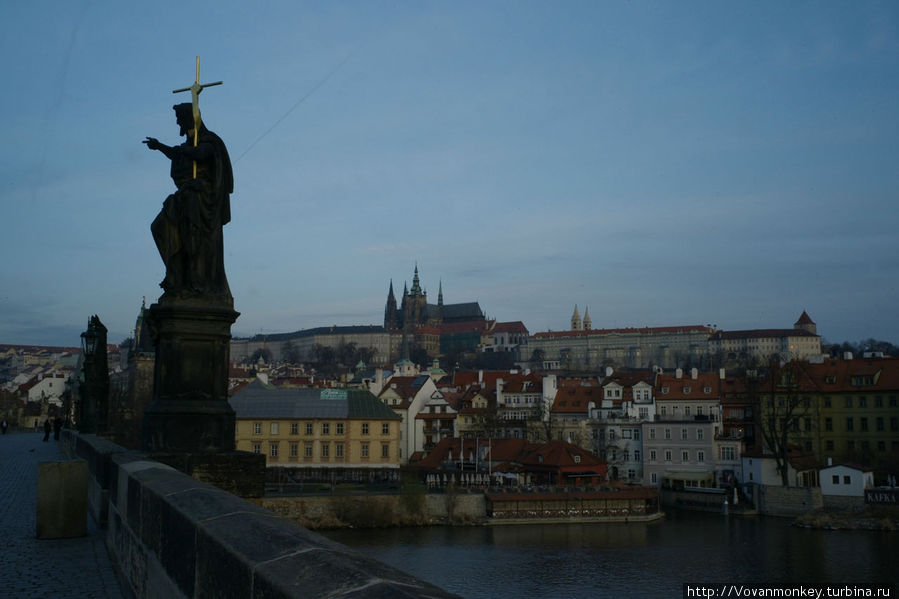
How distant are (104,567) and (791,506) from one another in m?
52.5

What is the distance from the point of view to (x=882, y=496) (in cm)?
4959

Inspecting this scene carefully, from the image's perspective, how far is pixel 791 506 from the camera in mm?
52562

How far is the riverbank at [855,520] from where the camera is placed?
154ft

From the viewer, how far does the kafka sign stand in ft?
161

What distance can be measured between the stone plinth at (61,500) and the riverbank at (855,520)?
4687 centimetres

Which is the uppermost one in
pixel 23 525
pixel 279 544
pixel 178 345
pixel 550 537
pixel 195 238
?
pixel 195 238

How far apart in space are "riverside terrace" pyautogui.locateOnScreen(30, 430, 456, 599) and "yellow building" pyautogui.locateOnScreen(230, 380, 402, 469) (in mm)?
55974

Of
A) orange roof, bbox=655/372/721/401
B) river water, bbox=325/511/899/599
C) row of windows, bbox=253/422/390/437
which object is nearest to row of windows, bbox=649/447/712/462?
orange roof, bbox=655/372/721/401

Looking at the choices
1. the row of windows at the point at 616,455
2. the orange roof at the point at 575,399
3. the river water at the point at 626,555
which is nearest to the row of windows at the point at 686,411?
the row of windows at the point at 616,455

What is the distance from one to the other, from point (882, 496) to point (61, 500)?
51.3m

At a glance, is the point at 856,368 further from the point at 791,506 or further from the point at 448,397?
the point at 448,397

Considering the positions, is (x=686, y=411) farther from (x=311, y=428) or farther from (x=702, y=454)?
(x=311, y=428)

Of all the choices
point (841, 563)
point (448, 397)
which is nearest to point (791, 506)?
point (841, 563)

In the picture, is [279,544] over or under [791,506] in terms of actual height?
over
